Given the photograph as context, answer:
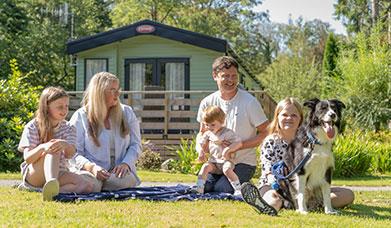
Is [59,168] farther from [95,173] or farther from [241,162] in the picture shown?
[241,162]

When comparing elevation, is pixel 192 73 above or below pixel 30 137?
above

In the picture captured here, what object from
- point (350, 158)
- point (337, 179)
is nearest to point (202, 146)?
point (337, 179)

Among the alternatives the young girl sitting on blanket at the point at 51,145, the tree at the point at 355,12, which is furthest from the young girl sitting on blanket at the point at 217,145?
the tree at the point at 355,12

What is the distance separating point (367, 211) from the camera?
631 centimetres

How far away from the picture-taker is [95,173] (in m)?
6.44

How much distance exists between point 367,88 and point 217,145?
49.5 feet

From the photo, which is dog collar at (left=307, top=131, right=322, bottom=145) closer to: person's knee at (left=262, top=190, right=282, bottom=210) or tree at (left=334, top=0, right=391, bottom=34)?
person's knee at (left=262, top=190, right=282, bottom=210)

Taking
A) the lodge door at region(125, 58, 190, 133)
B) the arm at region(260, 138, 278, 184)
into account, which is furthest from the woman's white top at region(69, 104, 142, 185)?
the lodge door at region(125, 58, 190, 133)

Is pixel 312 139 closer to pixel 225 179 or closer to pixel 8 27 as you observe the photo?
pixel 225 179

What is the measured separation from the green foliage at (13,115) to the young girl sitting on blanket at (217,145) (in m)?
5.97

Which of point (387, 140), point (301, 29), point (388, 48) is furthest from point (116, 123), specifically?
point (301, 29)

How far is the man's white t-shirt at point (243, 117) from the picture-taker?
686 centimetres

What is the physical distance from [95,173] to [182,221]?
1863 millimetres

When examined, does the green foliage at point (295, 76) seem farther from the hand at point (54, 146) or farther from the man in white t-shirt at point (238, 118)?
the hand at point (54, 146)
